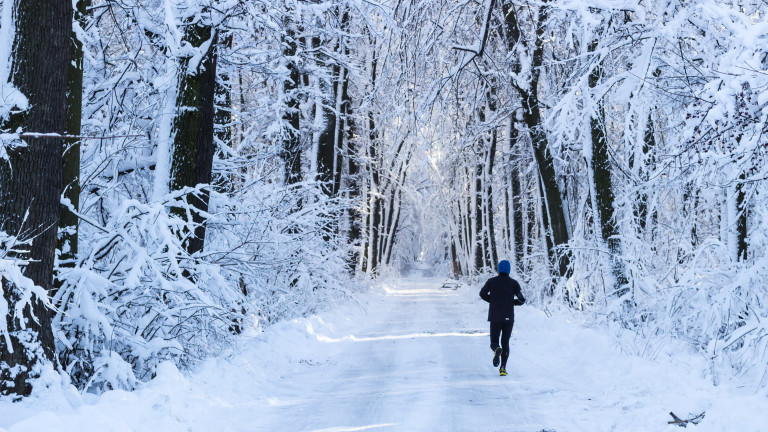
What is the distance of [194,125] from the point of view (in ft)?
30.2

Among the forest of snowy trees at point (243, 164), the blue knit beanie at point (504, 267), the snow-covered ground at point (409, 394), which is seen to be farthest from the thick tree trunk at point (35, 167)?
the blue knit beanie at point (504, 267)

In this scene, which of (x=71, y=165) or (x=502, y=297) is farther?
(x=502, y=297)

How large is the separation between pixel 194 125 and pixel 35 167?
349cm

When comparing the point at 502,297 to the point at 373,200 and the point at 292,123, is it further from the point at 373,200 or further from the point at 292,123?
the point at 373,200

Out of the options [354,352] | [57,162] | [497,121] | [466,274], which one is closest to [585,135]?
[497,121]

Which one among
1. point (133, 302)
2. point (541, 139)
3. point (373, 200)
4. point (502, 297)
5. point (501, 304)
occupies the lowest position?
point (501, 304)

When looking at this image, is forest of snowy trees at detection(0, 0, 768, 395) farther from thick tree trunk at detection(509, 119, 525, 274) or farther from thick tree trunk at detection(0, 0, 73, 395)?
thick tree trunk at detection(509, 119, 525, 274)

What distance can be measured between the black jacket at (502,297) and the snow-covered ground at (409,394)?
82 centimetres

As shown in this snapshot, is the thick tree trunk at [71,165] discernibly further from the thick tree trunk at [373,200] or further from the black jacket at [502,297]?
the thick tree trunk at [373,200]

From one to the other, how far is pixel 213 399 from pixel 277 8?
234 inches

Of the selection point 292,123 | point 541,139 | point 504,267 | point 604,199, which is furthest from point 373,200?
point 504,267

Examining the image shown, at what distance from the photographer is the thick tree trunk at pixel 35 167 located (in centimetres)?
564

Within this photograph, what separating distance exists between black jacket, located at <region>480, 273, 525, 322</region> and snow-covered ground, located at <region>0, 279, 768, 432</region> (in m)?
0.82

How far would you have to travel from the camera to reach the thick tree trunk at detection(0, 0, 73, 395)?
5645 mm
